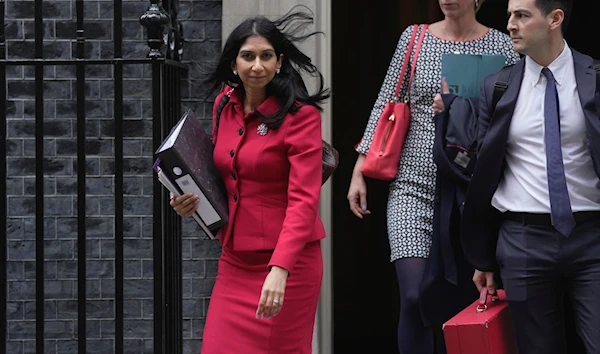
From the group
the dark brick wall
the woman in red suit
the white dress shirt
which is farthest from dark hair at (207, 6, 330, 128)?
the dark brick wall

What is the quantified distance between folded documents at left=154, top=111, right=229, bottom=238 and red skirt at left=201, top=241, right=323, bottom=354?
0.19 metres

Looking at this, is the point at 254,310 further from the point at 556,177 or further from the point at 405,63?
the point at 405,63

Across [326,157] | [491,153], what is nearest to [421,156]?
[326,157]

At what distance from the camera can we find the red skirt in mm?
4586

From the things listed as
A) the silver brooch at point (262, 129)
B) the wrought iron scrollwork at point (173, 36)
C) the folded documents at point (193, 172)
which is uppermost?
the wrought iron scrollwork at point (173, 36)

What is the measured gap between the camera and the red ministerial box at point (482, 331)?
15.4 feet

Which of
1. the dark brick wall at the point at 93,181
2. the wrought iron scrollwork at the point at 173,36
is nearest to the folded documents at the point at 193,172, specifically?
the wrought iron scrollwork at the point at 173,36

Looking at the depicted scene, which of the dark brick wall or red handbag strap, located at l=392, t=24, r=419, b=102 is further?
the dark brick wall

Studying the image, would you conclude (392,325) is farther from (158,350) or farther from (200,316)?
(158,350)

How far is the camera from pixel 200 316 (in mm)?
6547

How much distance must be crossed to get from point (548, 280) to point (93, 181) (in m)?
2.86

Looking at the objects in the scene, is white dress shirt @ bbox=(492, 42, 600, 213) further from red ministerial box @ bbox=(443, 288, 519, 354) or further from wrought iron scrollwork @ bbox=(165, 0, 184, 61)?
wrought iron scrollwork @ bbox=(165, 0, 184, 61)

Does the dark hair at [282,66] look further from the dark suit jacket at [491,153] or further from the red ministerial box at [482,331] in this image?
the red ministerial box at [482,331]

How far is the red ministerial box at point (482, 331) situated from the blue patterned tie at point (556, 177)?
51cm
